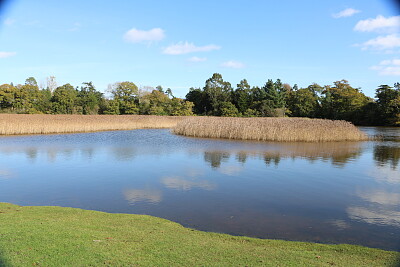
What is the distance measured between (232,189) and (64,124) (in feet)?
71.8

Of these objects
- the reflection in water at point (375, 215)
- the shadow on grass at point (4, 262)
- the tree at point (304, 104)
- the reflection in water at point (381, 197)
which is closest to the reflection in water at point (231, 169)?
the reflection in water at point (381, 197)

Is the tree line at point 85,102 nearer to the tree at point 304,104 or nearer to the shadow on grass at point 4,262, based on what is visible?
the tree at point 304,104

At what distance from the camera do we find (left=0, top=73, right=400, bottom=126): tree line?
44.5m

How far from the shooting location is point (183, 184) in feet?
30.0

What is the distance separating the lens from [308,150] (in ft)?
57.6

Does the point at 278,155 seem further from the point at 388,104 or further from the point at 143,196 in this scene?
the point at 388,104

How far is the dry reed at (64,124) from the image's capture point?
24.0m

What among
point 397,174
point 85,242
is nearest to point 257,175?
point 397,174

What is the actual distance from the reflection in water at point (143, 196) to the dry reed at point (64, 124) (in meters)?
19.6

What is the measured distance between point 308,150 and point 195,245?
14.4m

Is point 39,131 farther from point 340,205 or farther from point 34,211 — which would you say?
point 340,205

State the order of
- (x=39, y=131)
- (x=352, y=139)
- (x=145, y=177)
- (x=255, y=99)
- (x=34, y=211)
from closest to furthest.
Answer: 1. (x=34, y=211)
2. (x=145, y=177)
3. (x=352, y=139)
4. (x=39, y=131)
5. (x=255, y=99)

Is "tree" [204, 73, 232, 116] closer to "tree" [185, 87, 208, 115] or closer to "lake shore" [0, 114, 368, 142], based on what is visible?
"tree" [185, 87, 208, 115]

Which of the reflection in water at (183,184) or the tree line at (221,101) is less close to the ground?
the tree line at (221,101)
